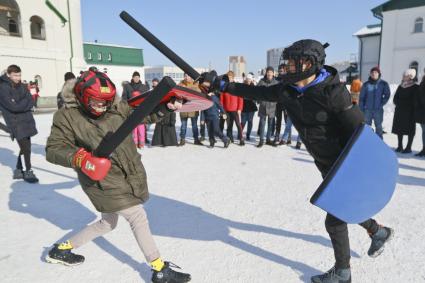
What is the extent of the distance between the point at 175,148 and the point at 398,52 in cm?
2267

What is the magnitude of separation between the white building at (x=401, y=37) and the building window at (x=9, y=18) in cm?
2555

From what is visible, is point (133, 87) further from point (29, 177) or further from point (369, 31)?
point (369, 31)

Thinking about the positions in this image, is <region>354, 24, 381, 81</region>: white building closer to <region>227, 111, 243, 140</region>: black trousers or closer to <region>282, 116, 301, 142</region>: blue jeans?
<region>282, 116, 301, 142</region>: blue jeans

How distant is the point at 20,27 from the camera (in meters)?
20.4

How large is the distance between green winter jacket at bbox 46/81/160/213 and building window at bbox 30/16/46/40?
2315cm

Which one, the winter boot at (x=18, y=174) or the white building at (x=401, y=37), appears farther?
the white building at (x=401, y=37)

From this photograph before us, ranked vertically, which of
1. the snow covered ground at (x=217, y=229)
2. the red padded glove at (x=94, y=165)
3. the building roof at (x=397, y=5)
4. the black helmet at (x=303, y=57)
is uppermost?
the building roof at (x=397, y=5)

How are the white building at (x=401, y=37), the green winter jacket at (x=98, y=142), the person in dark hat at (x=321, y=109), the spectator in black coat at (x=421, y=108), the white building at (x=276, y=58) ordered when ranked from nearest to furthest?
1. the person in dark hat at (x=321, y=109)
2. the green winter jacket at (x=98, y=142)
3. the white building at (x=276, y=58)
4. the spectator in black coat at (x=421, y=108)
5. the white building at (x=401, y=37)

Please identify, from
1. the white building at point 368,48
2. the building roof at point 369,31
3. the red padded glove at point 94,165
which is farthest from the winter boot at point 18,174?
the building roof at point 369,31

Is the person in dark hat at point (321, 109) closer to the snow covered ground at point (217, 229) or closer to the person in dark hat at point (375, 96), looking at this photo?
the snow covered ground at point (217, 229)

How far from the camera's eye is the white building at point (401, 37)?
891 inches

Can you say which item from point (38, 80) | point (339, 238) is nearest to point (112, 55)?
point (38, 80)

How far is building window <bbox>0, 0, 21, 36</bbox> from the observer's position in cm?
2022

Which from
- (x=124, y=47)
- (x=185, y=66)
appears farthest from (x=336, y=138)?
(x=124, y=47)
